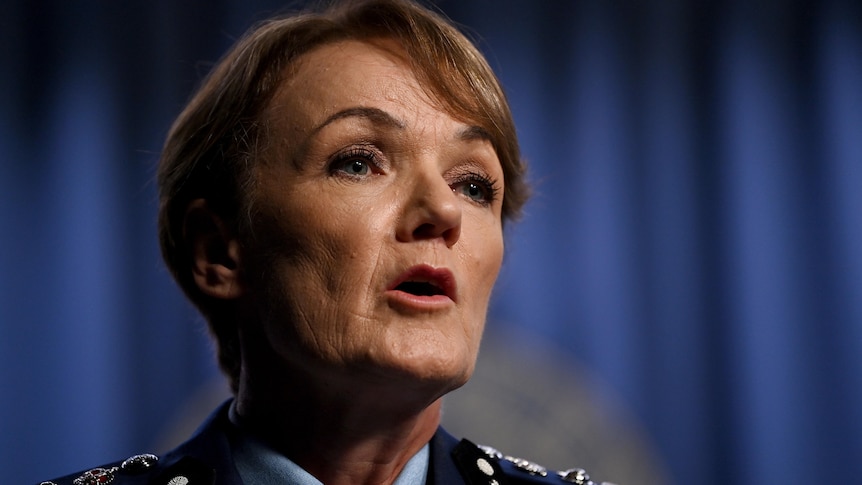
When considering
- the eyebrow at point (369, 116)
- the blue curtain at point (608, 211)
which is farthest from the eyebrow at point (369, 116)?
the blue curtain at point (608, 211)

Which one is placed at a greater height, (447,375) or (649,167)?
(649,167)

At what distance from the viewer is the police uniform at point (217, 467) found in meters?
1.30

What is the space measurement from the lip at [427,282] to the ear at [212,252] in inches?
12.1

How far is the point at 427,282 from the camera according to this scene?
4.06 ft

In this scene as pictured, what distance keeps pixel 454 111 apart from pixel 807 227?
1658 mm

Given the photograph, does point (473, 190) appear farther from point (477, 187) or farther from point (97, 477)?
point (97, 477)

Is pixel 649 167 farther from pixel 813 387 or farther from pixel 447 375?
pixel 447 375

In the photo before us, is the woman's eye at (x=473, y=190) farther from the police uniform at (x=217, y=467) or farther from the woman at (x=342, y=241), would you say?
the police uniform at (x=217, y=467)

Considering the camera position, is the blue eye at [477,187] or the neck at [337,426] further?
the blue eye at [477,187]

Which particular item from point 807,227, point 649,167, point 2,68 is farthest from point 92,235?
point 807,227

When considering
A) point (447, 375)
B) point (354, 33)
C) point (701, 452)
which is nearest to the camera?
point (447, 375)

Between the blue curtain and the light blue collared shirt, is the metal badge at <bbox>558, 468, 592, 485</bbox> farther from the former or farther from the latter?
the blue curtain

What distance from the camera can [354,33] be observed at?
1413 millimetres

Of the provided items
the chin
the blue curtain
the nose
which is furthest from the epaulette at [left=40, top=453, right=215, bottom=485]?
the blue curtain
